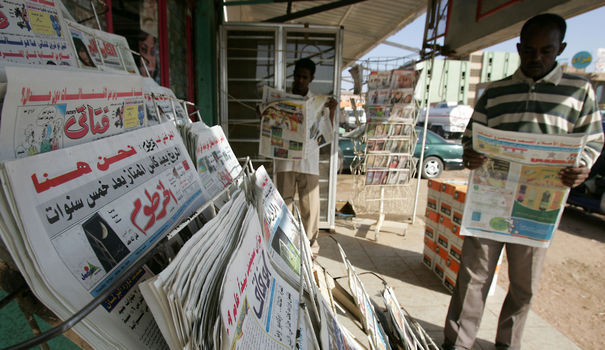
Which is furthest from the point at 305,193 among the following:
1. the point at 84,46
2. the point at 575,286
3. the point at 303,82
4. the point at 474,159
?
the point at 575,286

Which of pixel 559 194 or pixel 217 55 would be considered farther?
pixel 217 55

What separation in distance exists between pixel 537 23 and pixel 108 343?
→ 1.80 metres

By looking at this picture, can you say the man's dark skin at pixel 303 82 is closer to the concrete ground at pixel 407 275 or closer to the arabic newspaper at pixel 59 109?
the concrete ground at pixel 407 275

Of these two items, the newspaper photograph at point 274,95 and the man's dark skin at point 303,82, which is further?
the man's dark skin at point 303,82

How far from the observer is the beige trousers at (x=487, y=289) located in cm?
153

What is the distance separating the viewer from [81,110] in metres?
0.55

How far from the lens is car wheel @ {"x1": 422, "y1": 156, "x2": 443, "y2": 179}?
7.50m

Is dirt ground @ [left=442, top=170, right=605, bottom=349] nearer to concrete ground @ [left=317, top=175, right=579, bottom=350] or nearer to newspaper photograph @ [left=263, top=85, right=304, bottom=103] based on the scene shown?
concrete ground @ [left=317, top=175, right=579, bottom=350]

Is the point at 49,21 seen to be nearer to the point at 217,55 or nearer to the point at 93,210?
the point at 93,210

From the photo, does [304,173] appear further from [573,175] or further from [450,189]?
[573,175]

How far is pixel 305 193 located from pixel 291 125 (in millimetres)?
688

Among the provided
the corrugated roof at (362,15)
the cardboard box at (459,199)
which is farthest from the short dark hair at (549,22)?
the corrugated roof at (362,15)

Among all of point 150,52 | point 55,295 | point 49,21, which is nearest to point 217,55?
point 150,52

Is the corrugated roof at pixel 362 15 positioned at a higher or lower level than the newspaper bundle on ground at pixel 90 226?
higher
